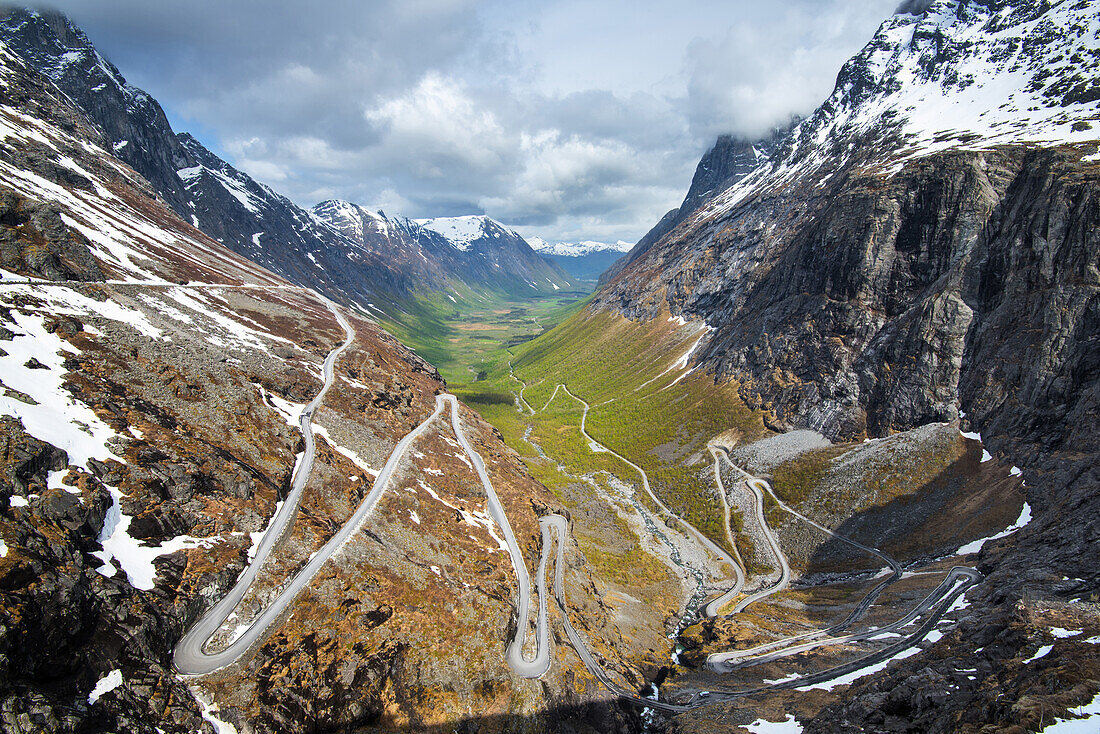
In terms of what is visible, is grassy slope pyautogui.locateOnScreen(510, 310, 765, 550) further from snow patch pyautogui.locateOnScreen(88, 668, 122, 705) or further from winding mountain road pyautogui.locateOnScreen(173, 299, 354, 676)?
snow patch pyautogui.locateOnScreen(88, 668, 122, 705)

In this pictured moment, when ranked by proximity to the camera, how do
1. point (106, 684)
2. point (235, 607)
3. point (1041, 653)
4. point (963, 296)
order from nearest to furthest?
point (1041, 653) → point (106, 684) → point (235, 607) → point (963, 296)

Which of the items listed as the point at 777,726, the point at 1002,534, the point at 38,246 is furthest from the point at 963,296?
the point at 38,246

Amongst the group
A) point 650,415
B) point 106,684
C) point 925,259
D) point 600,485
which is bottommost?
point 600,485

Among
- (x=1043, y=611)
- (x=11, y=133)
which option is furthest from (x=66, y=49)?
(x=1043, y=611)

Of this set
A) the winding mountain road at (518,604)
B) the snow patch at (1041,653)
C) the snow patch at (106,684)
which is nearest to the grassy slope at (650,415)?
the winding mountain road at (518,604)

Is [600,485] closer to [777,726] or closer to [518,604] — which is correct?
[518,604]
